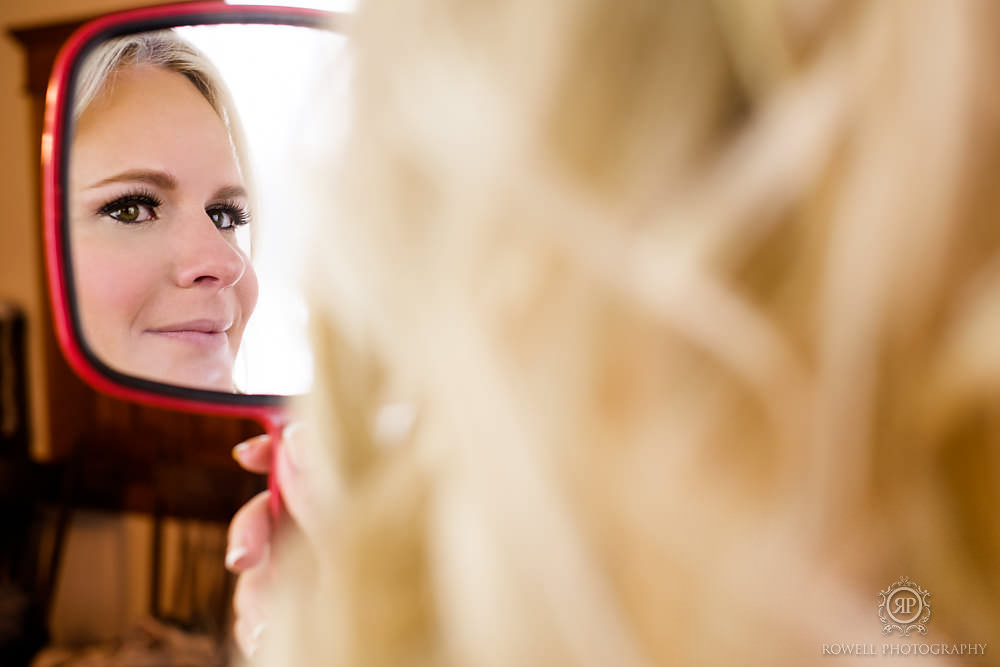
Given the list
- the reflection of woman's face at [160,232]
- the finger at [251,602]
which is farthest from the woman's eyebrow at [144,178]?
the finger at [251,602]

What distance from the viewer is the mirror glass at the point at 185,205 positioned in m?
0.41

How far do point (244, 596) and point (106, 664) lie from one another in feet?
4.59

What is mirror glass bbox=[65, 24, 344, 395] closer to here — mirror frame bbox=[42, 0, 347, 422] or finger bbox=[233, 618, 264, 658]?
mirror frame bbox=[42, 0, 347, 422]

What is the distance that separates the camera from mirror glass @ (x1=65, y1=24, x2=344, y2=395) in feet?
1.33

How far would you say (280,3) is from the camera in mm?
435

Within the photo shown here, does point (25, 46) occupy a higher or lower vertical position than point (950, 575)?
higher

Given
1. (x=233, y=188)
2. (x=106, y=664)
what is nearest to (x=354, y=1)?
(x=233, y=188)

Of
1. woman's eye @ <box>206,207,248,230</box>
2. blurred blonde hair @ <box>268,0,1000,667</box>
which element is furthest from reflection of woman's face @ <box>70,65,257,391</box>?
blurred blonde hair @ <box>268,0,1000,667</box>

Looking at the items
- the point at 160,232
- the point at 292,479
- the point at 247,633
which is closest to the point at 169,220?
the point at 160,232

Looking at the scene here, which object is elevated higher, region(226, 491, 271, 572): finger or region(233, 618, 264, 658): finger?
region(226, 491, 271, 572): finger

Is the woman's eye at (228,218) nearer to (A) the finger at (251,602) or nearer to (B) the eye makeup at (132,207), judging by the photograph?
(B) the eye makeup at (132,207)

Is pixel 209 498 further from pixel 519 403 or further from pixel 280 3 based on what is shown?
pixel 519 403

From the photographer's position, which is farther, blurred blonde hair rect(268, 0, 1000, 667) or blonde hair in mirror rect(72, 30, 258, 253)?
blonde hair in mirror rect(72, 30, 258, 253)

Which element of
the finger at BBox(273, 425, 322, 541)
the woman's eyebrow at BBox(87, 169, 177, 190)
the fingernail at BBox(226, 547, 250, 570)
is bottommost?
the fingernail at BBox(226, 547, 250, 570)
